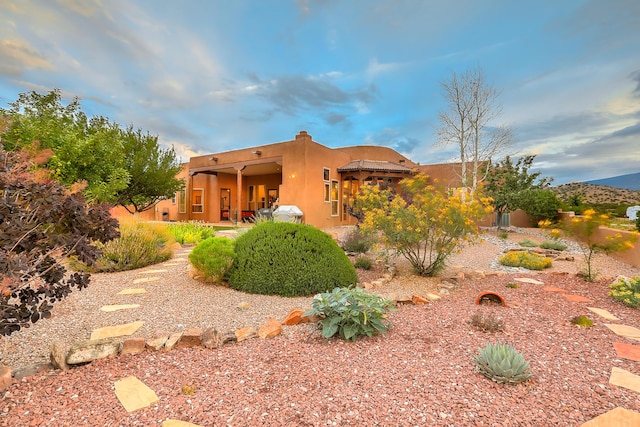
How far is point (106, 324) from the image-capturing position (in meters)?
2.92

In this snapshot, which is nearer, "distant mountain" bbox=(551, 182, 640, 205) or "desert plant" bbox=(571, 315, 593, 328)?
"desert plant" bbox=(571, 315, 593, 328)

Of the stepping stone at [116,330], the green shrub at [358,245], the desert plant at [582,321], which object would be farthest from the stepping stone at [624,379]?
the green shrub at [358,245]

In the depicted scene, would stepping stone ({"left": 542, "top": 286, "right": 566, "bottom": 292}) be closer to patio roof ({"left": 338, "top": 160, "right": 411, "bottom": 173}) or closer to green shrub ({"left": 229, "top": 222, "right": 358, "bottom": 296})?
green shrub ({"left": 229, "top": 222, "right": 358, "bottom": 296})

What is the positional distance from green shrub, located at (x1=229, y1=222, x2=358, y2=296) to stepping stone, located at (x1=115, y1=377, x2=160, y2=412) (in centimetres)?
230

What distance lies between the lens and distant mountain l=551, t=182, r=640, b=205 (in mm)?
23250

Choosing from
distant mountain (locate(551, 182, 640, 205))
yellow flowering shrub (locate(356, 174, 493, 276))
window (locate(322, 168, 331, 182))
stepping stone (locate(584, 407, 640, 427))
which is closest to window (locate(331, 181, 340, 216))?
window (locate(322, 168, 331, 182))

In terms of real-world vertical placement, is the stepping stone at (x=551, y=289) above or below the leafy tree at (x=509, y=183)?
below

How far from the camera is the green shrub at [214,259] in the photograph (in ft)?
13.9

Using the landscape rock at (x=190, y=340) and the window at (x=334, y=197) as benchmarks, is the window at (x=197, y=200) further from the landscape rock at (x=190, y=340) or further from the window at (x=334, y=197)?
the landscape rock at (x=190, y=340)

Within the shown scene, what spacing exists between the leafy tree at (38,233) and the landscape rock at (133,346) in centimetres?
64

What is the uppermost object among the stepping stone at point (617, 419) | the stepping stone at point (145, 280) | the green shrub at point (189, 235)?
the green shrub at point (189, 235)

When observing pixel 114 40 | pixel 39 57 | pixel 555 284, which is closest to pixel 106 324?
pixel 555 284

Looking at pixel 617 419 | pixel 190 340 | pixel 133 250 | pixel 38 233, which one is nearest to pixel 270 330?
pixel 190 340

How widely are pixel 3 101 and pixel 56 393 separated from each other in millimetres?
11206
